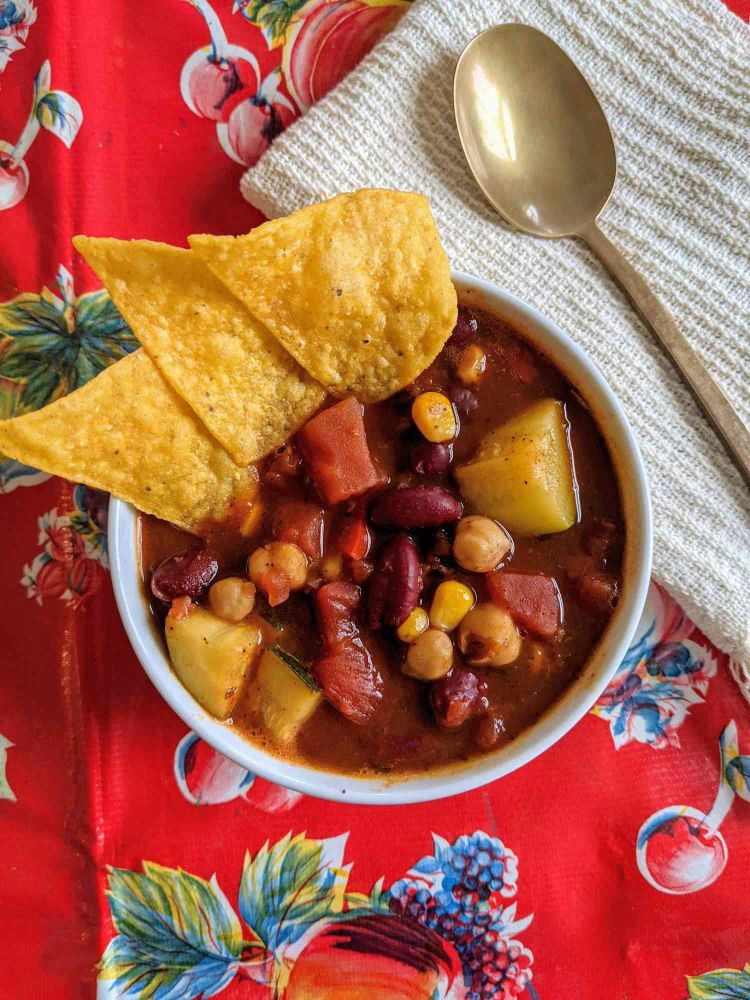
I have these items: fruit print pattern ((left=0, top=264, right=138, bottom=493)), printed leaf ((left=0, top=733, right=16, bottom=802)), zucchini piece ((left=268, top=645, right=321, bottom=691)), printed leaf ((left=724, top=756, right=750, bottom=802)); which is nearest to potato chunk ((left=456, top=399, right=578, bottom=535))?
zucchini piece ((left=268, top=645, right=321, bottom=691))

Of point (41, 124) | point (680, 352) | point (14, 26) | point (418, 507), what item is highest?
point (14, 26)

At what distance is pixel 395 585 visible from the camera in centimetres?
183

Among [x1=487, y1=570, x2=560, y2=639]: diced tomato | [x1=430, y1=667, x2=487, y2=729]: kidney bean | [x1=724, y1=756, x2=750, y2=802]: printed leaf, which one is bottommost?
[x1=724, y1=756, x2=750, y2=802]: printed leaf

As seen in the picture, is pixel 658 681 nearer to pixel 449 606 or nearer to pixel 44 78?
pixel 449 606

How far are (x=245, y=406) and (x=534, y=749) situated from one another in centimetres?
105

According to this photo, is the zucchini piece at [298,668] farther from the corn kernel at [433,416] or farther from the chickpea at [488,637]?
the corn kernel at [433,416]

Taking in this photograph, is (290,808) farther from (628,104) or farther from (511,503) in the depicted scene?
(628,104)

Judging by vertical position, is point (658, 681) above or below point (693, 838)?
above

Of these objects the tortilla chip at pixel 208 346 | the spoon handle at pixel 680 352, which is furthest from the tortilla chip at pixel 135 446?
the spoon handle at pixel 680 352

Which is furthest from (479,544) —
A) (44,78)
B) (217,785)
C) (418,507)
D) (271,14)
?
(44,78)

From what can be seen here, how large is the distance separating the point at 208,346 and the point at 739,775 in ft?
6.19

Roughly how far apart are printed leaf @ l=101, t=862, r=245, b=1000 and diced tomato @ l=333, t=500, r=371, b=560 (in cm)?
106

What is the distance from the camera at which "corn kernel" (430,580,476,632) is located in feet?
6.21

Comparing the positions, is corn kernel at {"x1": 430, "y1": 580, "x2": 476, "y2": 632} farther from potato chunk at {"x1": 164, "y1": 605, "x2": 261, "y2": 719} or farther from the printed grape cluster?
the printed grape cluster
